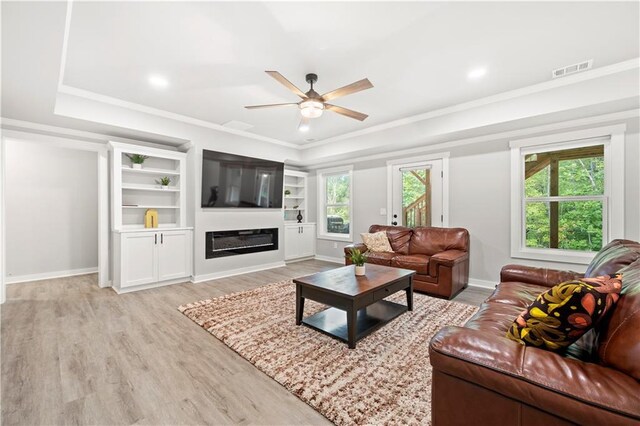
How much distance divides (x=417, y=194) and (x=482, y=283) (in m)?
1.85

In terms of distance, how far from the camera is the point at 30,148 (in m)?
4.86

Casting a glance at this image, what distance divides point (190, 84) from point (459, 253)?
14.0 ft

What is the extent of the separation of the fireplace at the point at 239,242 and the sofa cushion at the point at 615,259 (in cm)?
486

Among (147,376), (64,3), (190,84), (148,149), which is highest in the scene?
(190,84)

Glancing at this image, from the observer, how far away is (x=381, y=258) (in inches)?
171

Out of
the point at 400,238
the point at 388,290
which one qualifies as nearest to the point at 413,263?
the point at 400,238

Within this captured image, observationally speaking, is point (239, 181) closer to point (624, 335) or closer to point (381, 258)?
point (381, 258)

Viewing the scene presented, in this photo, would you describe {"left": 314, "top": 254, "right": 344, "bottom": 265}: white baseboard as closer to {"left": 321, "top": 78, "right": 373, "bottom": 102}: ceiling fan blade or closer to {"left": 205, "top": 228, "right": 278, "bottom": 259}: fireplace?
{"left": 205, "top": 228, "right": 278, "bottom": 259}: fireplace

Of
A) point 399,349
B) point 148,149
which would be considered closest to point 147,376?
point 399,349

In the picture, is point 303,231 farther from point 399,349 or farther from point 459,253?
point 399,349

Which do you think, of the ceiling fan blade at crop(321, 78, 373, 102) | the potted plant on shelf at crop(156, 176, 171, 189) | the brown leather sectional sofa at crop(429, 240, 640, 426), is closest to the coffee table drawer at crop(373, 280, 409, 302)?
the brown leather sectional sofa at crop(429, 240, 640, 426)

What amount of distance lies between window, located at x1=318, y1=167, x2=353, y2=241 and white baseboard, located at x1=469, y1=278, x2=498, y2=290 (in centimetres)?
258

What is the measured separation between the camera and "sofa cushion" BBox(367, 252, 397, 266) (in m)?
4.27

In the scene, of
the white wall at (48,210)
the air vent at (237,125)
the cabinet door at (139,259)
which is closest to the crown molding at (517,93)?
the air vent at (237,125)
